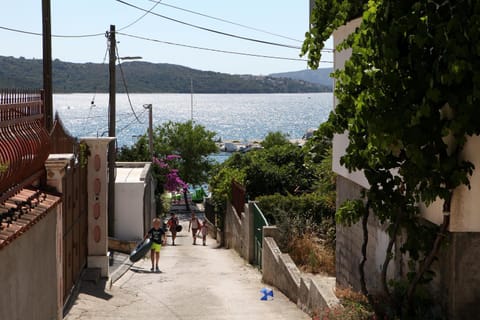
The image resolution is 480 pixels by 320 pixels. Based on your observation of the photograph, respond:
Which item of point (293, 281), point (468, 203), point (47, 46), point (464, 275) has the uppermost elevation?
point (47, 46)

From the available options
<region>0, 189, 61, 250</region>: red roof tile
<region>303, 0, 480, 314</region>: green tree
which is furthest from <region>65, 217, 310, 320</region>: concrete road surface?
<region>303, 0, 480, 314</region>: green tree

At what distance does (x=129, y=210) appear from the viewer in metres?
23.7

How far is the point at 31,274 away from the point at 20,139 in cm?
172

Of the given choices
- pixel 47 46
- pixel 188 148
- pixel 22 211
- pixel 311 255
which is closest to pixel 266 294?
pixel 311 255

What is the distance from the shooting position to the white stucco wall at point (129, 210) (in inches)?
930

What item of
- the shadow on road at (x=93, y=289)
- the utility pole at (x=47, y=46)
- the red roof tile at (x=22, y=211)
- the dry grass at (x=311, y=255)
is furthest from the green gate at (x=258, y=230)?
the red roof tile at (x=22, y=211)

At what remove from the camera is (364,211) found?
8.54 m

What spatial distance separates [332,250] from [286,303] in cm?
325

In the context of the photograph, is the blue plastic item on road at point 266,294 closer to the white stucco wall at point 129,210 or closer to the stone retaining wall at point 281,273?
the stone retaining wall at point 281,273

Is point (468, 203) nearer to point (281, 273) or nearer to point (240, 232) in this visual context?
point (281, 273)

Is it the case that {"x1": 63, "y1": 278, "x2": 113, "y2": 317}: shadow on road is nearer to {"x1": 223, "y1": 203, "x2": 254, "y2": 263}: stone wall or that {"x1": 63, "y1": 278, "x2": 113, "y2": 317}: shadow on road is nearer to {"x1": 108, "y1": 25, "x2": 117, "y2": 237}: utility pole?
{"x1": 223, "y1": 203, "x2": 254, "y2": 263}: stone wall

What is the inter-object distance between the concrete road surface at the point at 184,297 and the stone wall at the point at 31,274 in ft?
6.24

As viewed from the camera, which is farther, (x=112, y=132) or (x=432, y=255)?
(x=112, y=132)

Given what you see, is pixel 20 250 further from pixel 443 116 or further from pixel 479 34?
→ pixel 479 34
